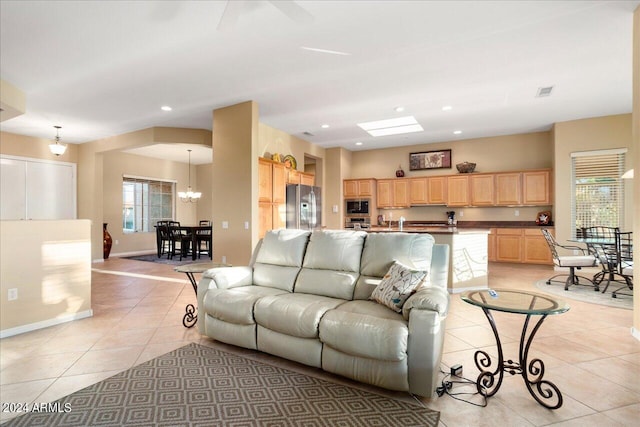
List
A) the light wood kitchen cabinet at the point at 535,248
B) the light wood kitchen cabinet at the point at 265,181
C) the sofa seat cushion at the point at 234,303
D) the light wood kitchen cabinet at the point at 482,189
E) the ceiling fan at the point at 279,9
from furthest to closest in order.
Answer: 1. the light wood kitchen cabinet at the point at 482,189
2. the light wood kitchen cabinet at the point at 535,248
3. the light wood kitchen cabinet at the point at 265,181
4. the sofa seat cushion at the point at 234,303
5. the ceiling fan at the point at 279,9

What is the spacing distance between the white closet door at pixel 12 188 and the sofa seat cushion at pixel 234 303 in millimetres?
6864

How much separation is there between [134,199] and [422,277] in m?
9.78

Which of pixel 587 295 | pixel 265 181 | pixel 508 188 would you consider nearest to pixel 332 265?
pixel 265 181

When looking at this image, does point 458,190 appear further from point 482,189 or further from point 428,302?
point 428,302

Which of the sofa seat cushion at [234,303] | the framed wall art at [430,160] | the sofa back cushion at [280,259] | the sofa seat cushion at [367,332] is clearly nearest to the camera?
the sofa seat cushion at [367,332]

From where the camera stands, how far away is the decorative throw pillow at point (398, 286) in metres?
2.32

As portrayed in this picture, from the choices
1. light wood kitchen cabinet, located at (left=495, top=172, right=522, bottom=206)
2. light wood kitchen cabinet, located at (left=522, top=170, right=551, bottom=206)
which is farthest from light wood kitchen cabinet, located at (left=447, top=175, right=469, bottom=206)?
light wood kitchen cabinet, located at (left=522, top=170, right=551, bottom=206)

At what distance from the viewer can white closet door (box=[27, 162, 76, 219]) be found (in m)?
7.33

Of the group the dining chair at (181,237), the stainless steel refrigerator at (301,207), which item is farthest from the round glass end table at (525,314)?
the dining chair at (181,237)

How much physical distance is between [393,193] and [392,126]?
2.34m

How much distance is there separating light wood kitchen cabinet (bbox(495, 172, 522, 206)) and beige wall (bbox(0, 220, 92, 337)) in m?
7.82

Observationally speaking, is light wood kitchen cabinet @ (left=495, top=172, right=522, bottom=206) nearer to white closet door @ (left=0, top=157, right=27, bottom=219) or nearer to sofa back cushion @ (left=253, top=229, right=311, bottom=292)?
sofa back cushion @ (left=253, top=229, right=311, bottom=292)

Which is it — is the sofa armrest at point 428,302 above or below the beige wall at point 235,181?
below

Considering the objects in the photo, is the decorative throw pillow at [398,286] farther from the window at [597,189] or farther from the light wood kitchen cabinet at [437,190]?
the light wood kitchen cabinet at [437,190]
